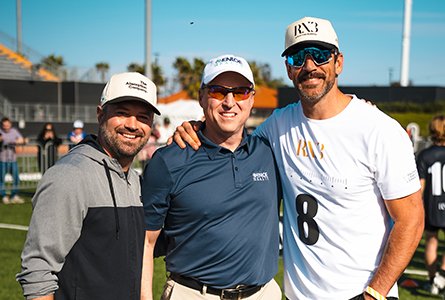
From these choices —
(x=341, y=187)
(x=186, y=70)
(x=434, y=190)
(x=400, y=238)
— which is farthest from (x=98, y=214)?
(x=186, y=70)

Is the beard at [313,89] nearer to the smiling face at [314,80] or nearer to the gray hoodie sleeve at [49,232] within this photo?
the smiling face at [314,80]

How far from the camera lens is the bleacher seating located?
37531mm

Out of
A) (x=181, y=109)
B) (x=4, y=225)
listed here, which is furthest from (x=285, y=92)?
(x=4, y=225)

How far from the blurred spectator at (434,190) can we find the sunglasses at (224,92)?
4386mm

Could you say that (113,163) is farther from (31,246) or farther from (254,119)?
(254,119)

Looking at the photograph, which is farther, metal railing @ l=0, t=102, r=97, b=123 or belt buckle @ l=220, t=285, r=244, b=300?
metal railing @ l=0, t=102, r=97, b=123

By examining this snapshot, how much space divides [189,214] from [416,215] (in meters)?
1.28

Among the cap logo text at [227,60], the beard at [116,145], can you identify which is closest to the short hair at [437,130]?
the cap logo text at [227,60]

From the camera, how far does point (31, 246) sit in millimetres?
2416

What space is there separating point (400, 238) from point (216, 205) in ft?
3.42

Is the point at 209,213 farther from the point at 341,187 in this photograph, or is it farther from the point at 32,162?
the point at 32,162

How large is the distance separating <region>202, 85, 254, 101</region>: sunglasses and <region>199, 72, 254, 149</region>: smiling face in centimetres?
2

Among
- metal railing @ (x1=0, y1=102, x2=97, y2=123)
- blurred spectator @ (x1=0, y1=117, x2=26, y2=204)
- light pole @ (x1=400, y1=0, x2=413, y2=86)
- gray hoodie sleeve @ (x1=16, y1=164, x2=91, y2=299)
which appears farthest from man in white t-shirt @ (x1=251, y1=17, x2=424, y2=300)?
light pole @ (x1=400, y1=0, x2=413, y2=86)

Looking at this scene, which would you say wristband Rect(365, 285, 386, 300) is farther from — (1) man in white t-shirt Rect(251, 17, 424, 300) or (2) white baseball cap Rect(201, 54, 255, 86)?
(2) white baseball cap Rect(201, 54, 255, 86)
